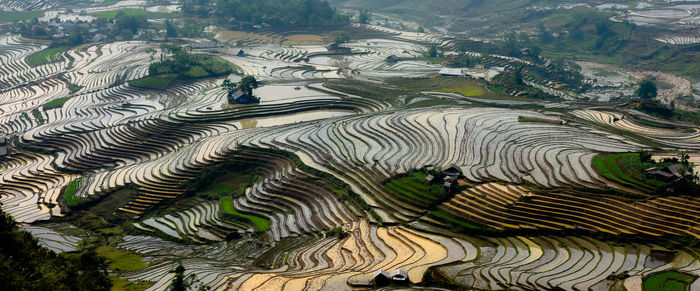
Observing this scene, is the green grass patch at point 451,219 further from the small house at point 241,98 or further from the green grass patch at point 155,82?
the green grass patch at point 155,82

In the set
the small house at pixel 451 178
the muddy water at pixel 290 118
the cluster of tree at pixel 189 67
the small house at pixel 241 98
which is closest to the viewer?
the small house at pixel 451 178

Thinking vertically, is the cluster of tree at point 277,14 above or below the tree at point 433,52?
above

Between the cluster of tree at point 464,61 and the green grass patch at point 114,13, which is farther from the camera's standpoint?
the green grass patch at point 114,13

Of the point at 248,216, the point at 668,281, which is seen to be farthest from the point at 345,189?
the point at 668,281

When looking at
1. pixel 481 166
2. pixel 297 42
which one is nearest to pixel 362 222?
pixel 481 166

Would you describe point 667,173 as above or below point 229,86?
above

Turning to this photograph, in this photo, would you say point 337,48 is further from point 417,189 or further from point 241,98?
point 417,189

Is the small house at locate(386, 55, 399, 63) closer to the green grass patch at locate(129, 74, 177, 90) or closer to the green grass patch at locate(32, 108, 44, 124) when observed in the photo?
the green grass patch at locate(129, 74, 177, 90)

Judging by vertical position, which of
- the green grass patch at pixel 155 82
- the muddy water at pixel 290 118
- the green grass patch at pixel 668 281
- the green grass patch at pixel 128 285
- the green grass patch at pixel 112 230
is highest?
the green grass patch at pixel 155 82

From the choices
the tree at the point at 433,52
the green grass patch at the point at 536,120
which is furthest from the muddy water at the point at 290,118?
the tree at the point at 433,52
